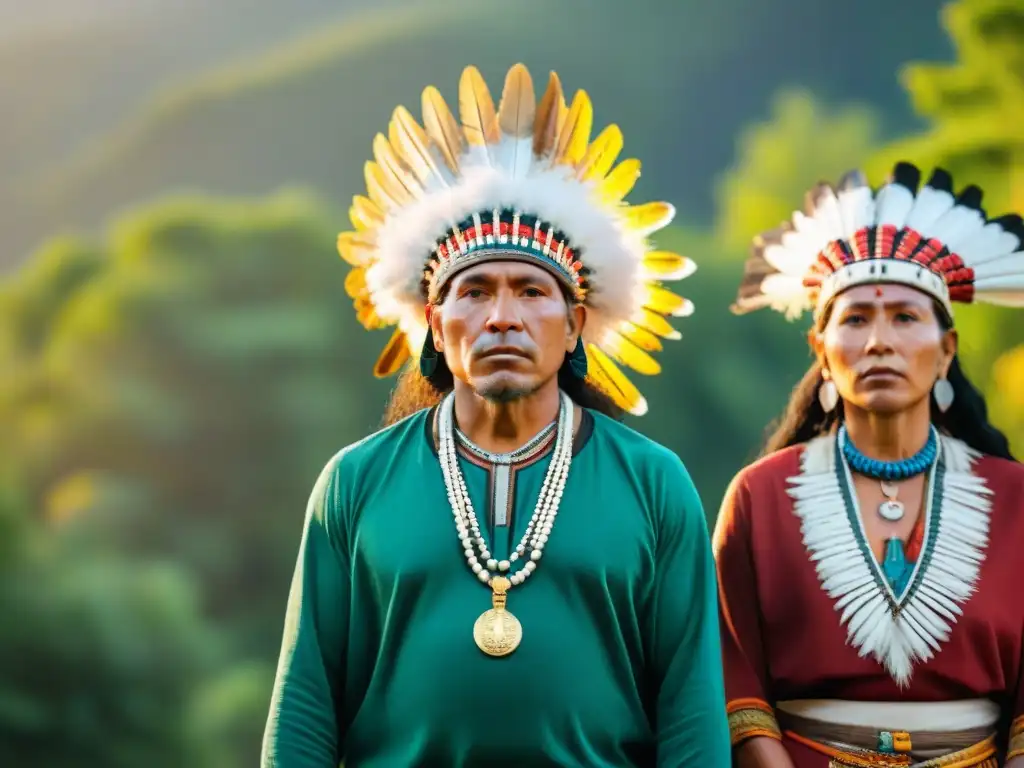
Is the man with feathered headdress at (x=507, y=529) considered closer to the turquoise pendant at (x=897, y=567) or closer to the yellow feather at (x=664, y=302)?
the yellow feather at (x=664, y=302)

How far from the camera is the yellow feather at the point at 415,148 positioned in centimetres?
358

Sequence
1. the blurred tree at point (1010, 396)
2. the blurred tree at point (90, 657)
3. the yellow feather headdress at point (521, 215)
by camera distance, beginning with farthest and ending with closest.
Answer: the blurred tree at point (90, 657) → the blurred tree at point (1010, 396) → the yellow feather headdress at point (521, 215)

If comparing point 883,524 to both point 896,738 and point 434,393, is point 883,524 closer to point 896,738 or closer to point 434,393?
point 896,738

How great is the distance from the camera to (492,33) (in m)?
9.54

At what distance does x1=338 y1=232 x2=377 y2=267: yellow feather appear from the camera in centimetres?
379

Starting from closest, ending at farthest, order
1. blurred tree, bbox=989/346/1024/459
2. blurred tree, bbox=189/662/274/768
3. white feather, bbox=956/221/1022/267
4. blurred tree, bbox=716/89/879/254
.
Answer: white feather, bbox=956/221/1022/267, blurred tree, bbox=989/346/1024/459, blurred tree, bbox=189/662/274/768, blurred tree, bbox=716/89/879/254

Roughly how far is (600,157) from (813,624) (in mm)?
1229

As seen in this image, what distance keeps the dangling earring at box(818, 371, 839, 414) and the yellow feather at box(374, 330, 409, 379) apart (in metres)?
1.11

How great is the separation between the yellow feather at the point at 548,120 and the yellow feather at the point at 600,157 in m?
0.09

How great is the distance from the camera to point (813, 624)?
372cm

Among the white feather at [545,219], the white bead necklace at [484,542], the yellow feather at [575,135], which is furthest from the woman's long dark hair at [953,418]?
the white bead necklace at [484,542]

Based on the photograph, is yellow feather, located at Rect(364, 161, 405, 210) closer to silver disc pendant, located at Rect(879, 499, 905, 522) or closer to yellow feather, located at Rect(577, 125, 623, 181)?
yellow feather, located at Rect(577, 125, 623, 181)

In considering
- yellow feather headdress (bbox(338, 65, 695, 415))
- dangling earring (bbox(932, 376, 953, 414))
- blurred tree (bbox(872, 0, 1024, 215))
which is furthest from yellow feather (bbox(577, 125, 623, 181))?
blurred tree (bbox(872, 0, 1024, 215))

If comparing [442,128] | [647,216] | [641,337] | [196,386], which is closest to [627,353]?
[641,337]
